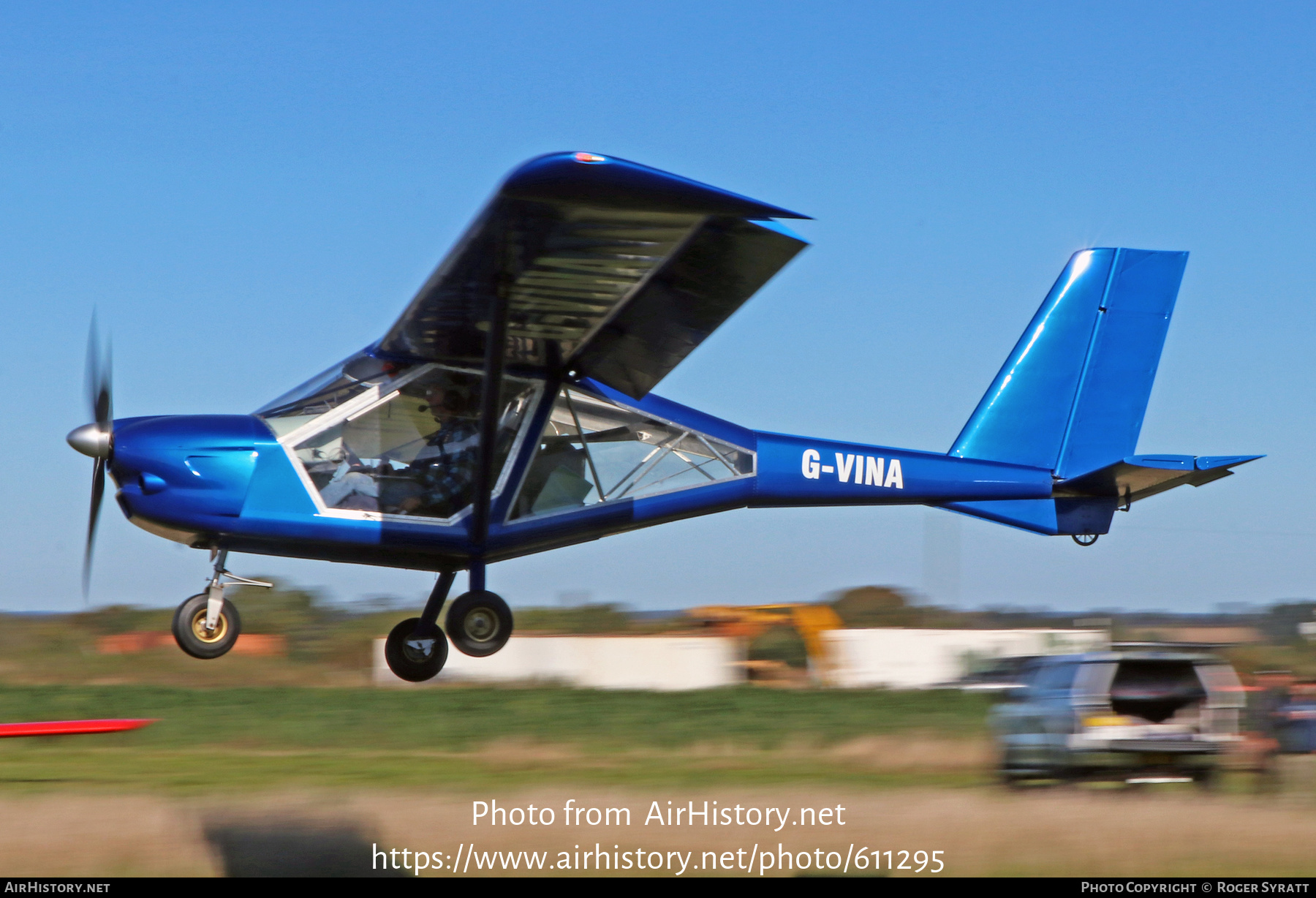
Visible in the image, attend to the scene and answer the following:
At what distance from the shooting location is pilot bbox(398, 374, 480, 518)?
350 inches

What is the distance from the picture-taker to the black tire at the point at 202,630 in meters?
8.74

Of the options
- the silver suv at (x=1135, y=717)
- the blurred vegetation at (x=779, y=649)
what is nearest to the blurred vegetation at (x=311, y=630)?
the blurred vegetation at (x=779, y=649)

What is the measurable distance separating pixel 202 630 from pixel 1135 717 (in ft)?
25.1

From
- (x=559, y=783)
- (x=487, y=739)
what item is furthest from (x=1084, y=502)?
(x=487, y=739)

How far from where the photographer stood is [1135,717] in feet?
37.4

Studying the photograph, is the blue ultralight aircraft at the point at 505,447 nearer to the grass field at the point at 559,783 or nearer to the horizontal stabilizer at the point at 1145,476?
the horizontal stabilizer at the point at 1145,476

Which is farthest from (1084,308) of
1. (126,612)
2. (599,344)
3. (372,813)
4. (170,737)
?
(126,612)

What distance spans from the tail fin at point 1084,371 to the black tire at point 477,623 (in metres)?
4.21

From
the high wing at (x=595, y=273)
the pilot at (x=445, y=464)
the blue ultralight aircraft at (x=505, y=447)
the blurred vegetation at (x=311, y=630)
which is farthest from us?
the blurred vegetation at (x=311, y=630)

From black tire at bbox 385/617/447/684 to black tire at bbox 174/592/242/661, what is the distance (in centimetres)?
113

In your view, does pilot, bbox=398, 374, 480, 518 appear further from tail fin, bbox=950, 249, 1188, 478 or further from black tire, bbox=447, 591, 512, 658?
tail fin, bbox=950, 249, 1188, 478

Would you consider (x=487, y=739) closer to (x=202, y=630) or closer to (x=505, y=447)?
(x=202, y=630)

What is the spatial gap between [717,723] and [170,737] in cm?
948

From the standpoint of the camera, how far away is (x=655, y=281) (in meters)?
8.47
